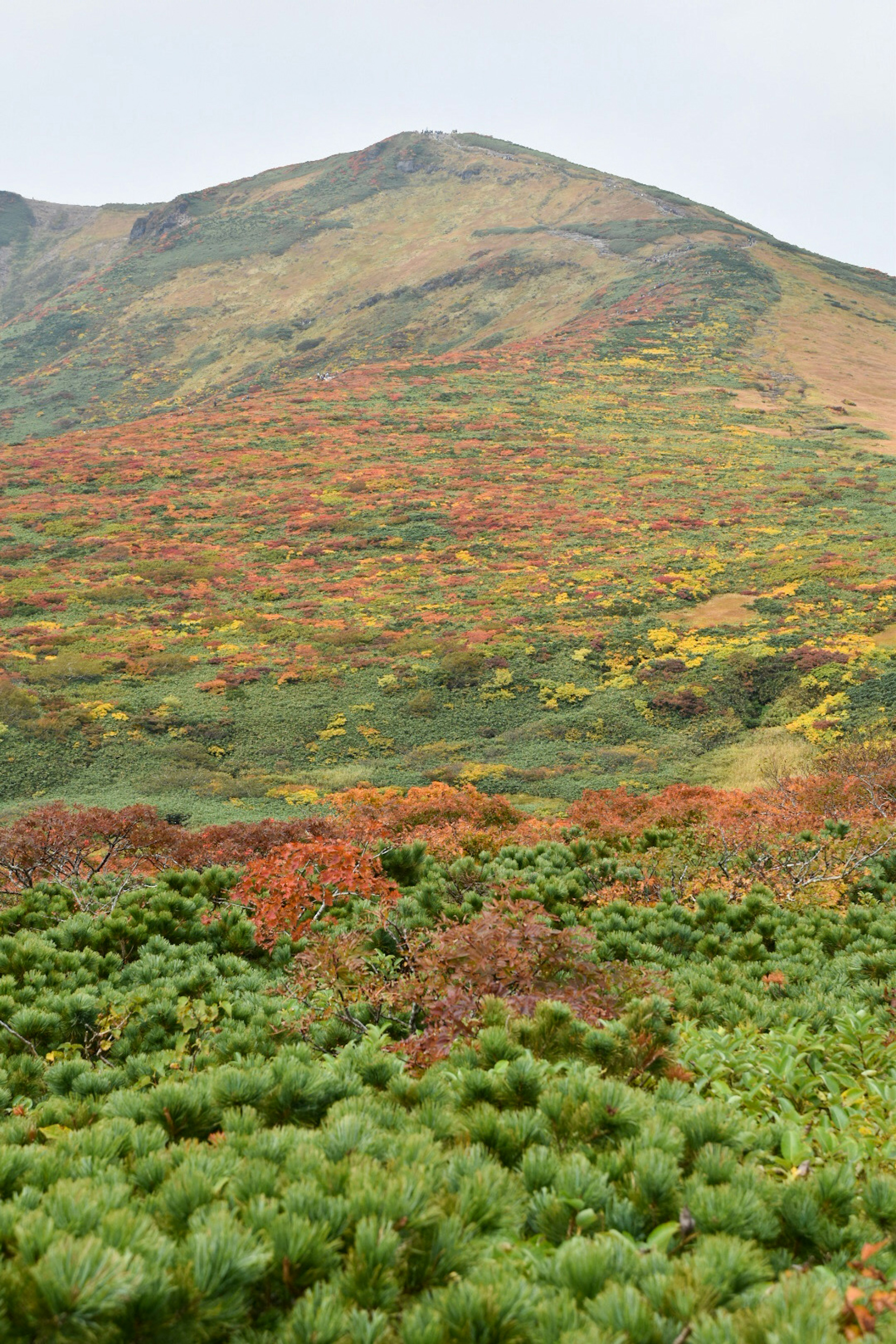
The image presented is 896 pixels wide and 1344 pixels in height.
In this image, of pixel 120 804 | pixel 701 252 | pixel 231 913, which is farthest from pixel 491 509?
pixel 701 252

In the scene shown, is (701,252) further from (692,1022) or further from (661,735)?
(692,1022)

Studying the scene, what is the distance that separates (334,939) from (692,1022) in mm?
2970

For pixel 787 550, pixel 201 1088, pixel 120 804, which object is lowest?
pixel 120 804

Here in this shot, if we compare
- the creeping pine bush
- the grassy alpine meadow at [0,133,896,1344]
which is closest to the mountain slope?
the grassy alpine meadow at [0,133,896,1344]

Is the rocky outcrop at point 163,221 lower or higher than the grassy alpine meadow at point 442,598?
higher

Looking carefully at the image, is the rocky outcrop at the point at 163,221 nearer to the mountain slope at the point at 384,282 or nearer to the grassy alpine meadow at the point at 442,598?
the mountain slope at the point at 384,282

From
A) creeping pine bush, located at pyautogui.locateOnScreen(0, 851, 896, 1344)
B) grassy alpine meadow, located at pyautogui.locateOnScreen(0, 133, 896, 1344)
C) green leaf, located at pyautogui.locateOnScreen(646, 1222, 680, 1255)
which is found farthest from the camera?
green leaf, located at pyautogui.locateOnScreen(646, 1222, 680, 1255)

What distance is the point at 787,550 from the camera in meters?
39.8

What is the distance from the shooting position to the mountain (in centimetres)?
2531

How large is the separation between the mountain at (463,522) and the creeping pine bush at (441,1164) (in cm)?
1488

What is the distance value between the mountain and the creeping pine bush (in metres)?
14.9

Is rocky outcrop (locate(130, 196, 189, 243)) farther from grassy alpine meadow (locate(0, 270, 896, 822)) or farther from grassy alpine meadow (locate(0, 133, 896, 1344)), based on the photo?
grassy alpine meadow (locate(0, 270, 896, 822))

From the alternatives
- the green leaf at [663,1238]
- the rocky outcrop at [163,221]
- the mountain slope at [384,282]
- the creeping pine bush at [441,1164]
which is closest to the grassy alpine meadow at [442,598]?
the creeping pine bush at [441,1164]

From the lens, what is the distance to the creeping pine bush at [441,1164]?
2252mm
